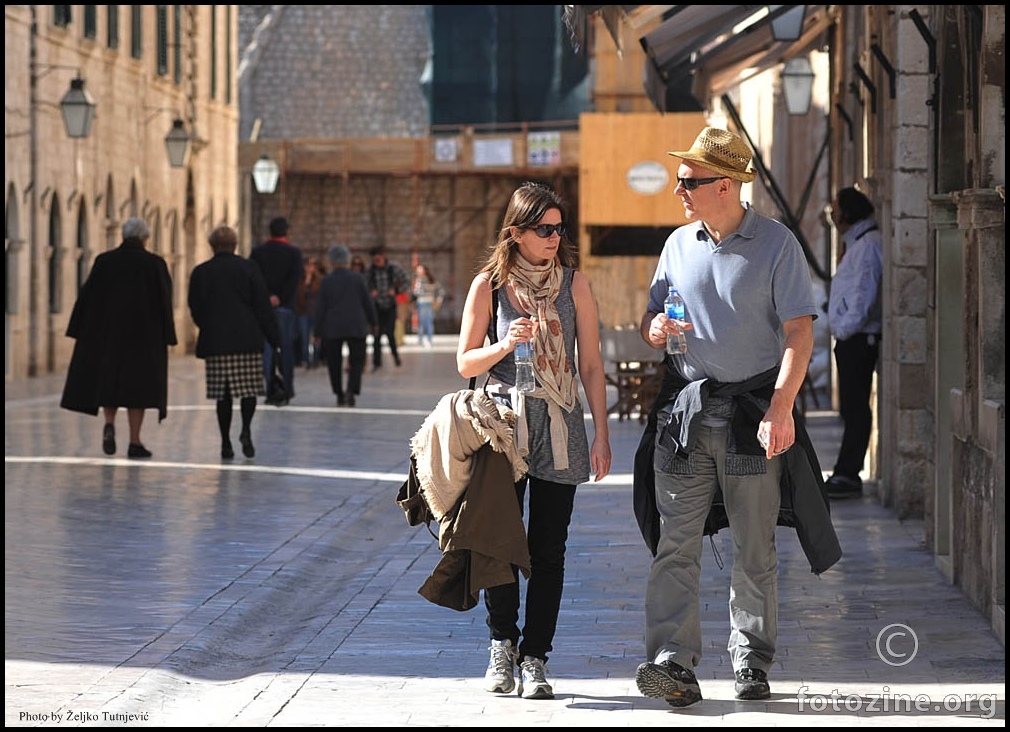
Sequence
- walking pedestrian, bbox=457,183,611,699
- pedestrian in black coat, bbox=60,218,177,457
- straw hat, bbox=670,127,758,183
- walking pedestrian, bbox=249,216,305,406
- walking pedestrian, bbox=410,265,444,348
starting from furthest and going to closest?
walking pedestrian, bbox=410,265,444,348, walking pedestrian, bbox=249,216,305,406, pedestrian in black coat, bbox=60,218,177,457, walking pedestrian, bbox=457,183,611,699, straw hat, bbox=670,127,758,183

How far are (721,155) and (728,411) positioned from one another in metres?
0.80

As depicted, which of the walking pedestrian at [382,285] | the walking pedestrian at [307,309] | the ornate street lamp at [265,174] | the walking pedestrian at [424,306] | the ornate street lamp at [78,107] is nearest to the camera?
the ornate street lamp at [78,107]

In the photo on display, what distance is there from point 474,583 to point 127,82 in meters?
26.6

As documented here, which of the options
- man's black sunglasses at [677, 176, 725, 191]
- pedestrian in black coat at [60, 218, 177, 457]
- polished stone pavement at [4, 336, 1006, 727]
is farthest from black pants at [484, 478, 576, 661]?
pedestrian in black coat at [60, 218, 177, 457]

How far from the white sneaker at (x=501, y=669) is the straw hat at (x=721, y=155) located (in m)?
1.65

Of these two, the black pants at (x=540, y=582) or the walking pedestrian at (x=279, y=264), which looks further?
the walking pedestrian at (x=279, y=264)

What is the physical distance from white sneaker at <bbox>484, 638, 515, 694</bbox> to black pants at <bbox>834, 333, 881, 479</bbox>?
5643mm

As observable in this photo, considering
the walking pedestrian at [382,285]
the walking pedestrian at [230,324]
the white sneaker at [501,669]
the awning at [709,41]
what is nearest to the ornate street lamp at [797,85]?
the awning at [709,41]

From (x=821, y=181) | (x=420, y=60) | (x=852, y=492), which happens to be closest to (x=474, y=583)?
(x=852, y=492)

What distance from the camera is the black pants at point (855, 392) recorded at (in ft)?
38.7

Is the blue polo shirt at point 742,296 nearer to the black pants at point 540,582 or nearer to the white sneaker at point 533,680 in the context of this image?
the black pants at point 540,582

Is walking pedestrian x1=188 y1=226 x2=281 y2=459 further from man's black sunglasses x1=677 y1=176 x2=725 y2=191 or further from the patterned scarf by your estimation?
man's black sunglasses x1=677 y1=176 x2=725 y2=191

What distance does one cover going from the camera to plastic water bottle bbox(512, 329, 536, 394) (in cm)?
637

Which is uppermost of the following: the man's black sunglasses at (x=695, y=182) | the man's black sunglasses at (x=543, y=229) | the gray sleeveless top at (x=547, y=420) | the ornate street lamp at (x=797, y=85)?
the ornate street lamp at (x=797, y=85)
